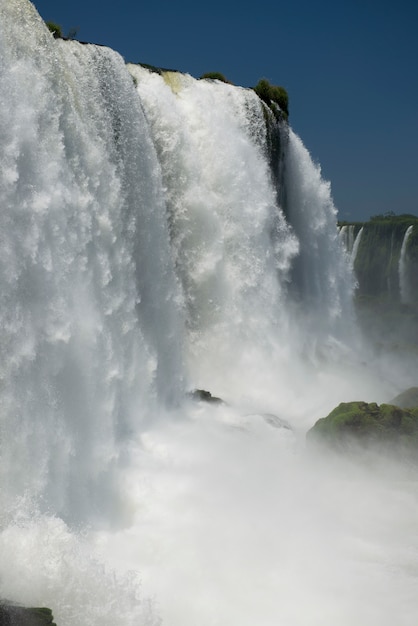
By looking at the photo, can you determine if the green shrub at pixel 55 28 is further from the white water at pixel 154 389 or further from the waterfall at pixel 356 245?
the waterfall at pixel 356 245

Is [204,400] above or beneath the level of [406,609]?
above

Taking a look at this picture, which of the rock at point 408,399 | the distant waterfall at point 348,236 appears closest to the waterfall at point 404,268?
the distant waterfall at point 348,236

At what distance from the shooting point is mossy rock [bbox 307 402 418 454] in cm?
1227

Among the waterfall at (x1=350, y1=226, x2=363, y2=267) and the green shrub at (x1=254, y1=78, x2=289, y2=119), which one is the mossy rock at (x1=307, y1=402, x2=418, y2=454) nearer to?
the green shrub at (x1=254, y1=78, x2=289, y2=119)

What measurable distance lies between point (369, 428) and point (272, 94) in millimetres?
10615

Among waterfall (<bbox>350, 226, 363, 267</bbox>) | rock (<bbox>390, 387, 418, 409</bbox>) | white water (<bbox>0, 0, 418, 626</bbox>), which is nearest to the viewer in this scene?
white water (<bbox>0, 0, 418, 626</bbox>)

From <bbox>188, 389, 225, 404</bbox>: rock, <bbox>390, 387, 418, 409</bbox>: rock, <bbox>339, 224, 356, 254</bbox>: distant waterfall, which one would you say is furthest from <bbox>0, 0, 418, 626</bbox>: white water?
<bbox>339, 224, 356, 254</bbox>: distant waterfall

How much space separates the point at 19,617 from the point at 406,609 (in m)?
4.16

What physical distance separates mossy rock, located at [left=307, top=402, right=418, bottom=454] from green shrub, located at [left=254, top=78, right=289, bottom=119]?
967cm

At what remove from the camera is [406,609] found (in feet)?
26.3

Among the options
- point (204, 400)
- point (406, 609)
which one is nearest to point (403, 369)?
point (204, 400)

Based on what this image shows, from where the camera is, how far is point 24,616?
6465mm

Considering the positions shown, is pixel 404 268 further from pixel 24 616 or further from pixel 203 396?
pixel 24 616

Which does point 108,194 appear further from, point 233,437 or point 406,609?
point 406,609
